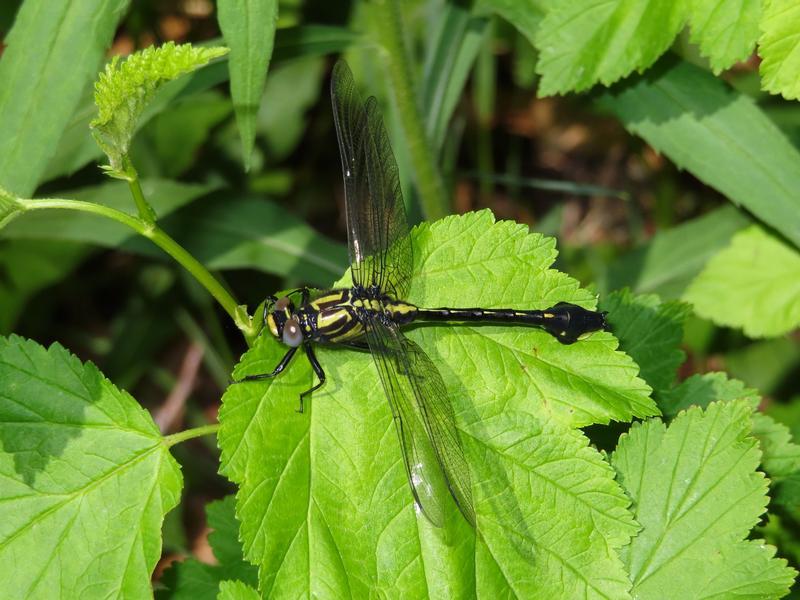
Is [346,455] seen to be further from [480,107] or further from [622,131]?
[622,131]

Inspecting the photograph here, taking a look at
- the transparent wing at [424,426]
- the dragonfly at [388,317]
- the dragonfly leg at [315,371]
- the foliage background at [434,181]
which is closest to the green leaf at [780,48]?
the foliage background at [434,181]

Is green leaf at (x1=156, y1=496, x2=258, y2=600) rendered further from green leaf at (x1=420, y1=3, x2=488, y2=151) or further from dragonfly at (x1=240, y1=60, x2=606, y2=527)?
green leaf at (x1=420, y1=3, x2=488, y2=151)

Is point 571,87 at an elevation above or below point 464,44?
below

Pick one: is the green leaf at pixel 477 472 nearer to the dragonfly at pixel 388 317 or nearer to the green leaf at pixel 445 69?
the dragonfly at pixel 388 317

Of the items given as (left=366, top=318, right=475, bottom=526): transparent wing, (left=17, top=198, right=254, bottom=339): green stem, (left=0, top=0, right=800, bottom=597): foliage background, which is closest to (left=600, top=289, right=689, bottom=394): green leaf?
(left=0, top=0, right=800, bottom=597): foliage background

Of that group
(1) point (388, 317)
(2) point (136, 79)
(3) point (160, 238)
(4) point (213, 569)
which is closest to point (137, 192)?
(3) point (160, 238)

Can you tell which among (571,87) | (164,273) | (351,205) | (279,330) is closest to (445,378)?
(279,330)

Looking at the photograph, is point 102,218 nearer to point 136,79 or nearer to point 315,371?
point 315,371
